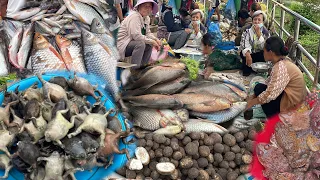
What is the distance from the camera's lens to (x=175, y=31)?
7316mm

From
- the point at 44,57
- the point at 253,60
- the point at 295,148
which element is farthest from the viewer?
the point at 253,60

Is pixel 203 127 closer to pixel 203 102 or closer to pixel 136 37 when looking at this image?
pixel 203 102

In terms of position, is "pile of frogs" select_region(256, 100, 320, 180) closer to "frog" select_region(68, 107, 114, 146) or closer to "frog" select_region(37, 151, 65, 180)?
"frog" select_region(68, 107, 114, 146)

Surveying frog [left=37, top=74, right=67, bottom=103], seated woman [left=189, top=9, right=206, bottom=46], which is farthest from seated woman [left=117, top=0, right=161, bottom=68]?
frog [left=37, top=74, right=67, bottom=103]

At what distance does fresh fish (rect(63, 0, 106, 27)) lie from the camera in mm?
2992

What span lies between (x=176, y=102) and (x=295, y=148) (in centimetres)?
121

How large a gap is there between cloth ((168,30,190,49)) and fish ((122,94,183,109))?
11.9ft

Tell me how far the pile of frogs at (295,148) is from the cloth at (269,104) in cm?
129

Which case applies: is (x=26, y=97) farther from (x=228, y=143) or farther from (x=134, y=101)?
(x=228, y=143)

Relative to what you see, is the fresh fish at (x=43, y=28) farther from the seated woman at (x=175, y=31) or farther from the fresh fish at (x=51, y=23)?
the seated woman at (x=175, y=31)

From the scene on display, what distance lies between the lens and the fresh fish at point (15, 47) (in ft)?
9.65

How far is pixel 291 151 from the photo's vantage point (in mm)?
2512

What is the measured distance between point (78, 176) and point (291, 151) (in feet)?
4.78

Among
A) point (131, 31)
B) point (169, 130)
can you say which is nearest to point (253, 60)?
point (131, 31)
